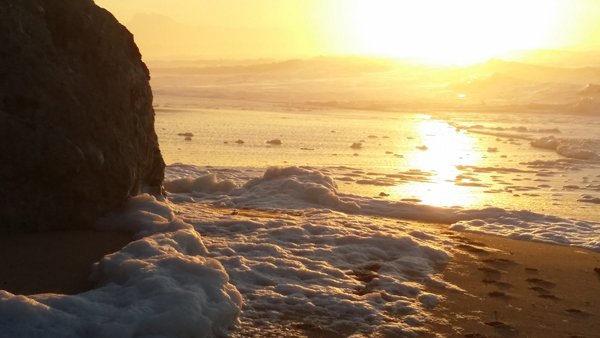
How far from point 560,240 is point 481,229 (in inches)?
Answer: 34.7

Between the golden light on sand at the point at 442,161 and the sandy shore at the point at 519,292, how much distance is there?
118 inches

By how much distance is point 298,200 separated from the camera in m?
9.23

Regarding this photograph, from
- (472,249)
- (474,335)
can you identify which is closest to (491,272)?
(472,249)

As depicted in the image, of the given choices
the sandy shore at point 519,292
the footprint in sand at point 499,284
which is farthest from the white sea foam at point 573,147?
the footprint in sand at point 499,284

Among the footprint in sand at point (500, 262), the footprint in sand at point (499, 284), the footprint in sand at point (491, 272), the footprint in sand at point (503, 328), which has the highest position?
the footprint in sand at point (500, 262)

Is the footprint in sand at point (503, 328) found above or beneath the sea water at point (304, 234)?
beneath

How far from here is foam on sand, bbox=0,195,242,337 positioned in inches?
154

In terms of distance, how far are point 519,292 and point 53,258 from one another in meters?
3.58

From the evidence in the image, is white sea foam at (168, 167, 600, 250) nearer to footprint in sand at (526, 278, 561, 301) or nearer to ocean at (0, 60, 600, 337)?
ocean at (0, 60, 600, 337)

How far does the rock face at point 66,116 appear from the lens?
5.50 m

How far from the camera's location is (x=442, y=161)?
15.9m

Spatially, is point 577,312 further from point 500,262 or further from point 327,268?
point 327,268

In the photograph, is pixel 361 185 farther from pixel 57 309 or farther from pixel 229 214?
pixel 57 309

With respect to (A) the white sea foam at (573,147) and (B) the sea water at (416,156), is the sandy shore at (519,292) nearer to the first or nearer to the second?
(B) the sea water at (416,156)
